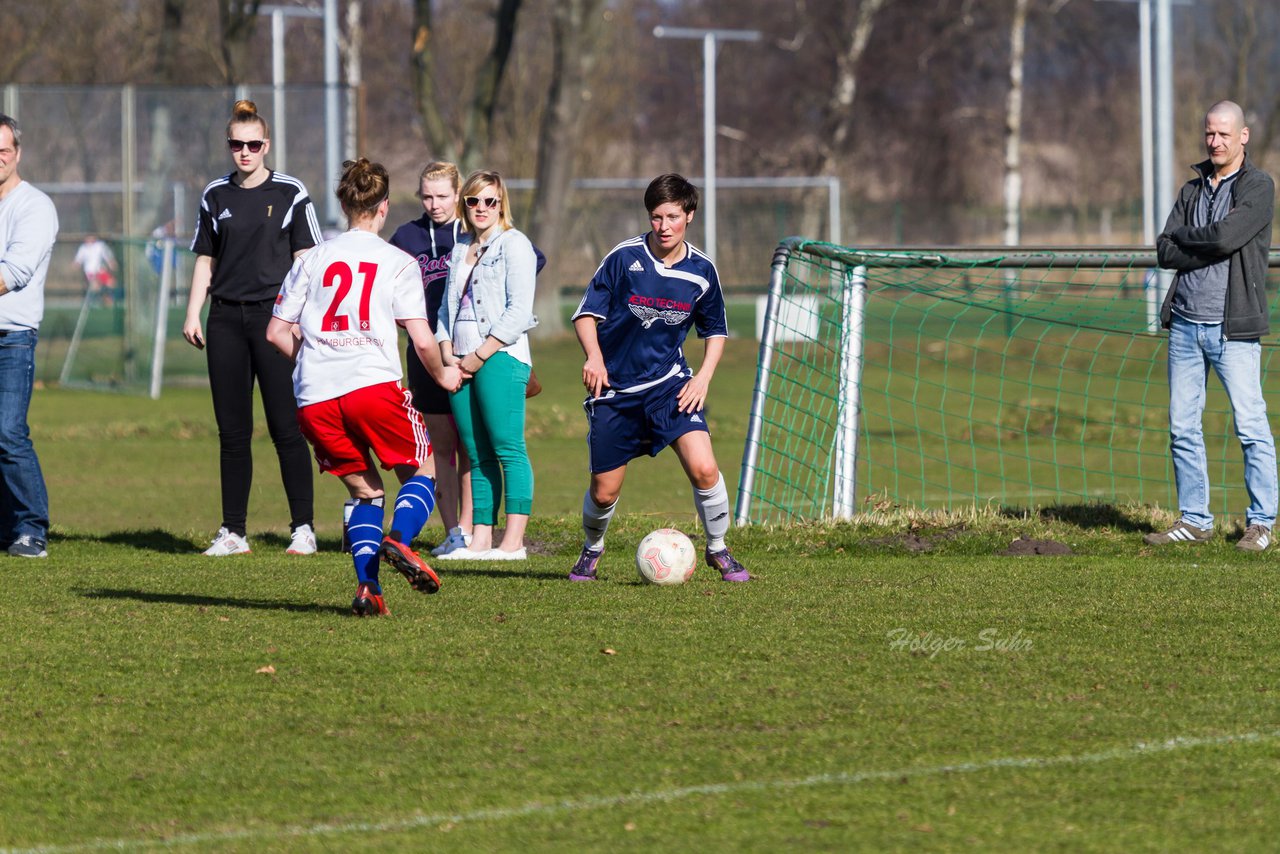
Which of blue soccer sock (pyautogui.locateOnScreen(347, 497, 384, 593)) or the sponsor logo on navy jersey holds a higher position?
the sponsor logo on navy jersey

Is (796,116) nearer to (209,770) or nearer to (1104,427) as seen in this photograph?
(1104,427)

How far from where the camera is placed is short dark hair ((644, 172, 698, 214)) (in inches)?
266

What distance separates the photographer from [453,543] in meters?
8.11

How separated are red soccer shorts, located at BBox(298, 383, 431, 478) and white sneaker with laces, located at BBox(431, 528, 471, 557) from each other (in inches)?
73.2

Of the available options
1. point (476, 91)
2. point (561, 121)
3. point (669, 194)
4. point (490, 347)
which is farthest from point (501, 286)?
point (476, 91)

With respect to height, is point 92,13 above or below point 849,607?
above

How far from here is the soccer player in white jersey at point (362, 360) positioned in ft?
20.1

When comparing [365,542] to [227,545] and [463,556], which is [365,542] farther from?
A: [227,545]

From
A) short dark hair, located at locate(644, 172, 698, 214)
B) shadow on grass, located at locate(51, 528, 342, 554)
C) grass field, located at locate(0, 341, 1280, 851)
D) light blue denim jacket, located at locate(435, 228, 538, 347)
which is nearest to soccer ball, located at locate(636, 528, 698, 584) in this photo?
grass field, located at locate(0, 341, 1280, 851)

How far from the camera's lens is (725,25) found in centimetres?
5416

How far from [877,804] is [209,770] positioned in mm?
1709

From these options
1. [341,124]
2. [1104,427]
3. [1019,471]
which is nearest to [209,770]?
[1019,471]

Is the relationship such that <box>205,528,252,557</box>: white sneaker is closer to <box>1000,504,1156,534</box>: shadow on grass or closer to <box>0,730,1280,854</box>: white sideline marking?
<box>1000,504,1156,534</box>: shadow on grass

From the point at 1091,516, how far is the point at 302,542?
410cm
